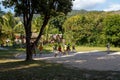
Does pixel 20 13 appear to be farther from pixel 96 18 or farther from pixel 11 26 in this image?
pixel 96 18

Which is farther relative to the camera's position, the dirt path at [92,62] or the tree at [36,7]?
the tree at [36,7]

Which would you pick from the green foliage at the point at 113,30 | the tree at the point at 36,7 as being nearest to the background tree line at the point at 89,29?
the green foliage at the point at 113,30

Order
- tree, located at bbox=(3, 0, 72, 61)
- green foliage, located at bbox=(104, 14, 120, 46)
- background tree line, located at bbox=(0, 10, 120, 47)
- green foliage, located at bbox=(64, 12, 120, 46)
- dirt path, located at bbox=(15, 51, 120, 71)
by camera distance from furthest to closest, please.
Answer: green foliage, located at bbox=(64, 12, 120, 46), background tree line, located at bbox=(0, 10, 120, 47), green foliage, located at bbox=(104, 14, 120, 46), tree, located at bbox=(3, 0, 72, 61), dirt path, located at bbox=(15, 51, 120, 71)

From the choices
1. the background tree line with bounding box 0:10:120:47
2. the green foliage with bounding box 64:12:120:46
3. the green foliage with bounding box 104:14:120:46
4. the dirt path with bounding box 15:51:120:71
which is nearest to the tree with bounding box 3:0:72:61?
the dirt path with bounding box 15:51:120:71

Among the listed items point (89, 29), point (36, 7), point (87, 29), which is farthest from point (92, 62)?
point (89, 29)

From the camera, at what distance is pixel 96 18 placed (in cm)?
7738

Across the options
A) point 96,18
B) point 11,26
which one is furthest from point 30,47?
point 96,18

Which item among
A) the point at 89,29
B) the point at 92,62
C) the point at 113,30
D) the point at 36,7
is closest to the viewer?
the point at 36,7

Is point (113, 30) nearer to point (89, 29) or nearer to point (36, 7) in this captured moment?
point (89, 29)

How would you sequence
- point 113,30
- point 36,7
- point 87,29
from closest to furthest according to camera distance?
1. point 36,7
2. point 113,30
3. point 87,29

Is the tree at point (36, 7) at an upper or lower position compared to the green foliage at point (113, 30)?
upper

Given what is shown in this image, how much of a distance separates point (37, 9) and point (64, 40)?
1884 inches

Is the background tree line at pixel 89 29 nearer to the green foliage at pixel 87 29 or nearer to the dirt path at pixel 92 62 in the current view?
the green foliage at pixel 87 29

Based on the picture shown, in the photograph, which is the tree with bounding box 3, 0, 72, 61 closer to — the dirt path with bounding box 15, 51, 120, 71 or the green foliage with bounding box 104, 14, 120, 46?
the dirt path with bounding box 15, 51, 120, 71
